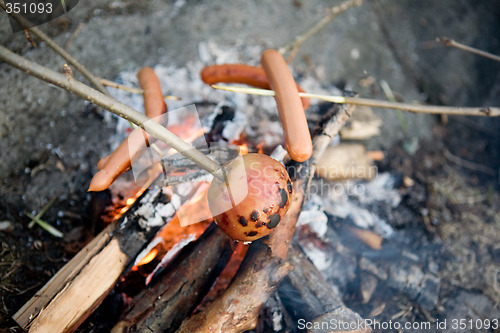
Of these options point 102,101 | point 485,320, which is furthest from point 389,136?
point 102,101

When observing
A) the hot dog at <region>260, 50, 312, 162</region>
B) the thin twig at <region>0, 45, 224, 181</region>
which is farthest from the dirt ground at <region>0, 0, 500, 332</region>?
the thin twig at <region>0, 45, 224, 181</region>

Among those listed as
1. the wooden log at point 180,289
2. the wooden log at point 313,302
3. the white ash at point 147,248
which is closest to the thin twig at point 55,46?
the white ash at point 147,248

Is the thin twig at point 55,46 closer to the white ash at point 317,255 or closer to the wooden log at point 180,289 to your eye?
the wooden log at point 180,289

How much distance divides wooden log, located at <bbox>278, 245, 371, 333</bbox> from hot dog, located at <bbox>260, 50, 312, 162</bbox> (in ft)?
2.57

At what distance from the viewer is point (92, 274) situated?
6.49ft

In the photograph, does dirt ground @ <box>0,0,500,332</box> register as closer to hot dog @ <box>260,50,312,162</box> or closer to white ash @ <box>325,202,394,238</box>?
white ash @ <box>325,202,394,238</box>

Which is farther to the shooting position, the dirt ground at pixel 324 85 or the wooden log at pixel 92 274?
the dirt ground at pixel 324 85

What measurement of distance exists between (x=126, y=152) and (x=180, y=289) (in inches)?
38.4

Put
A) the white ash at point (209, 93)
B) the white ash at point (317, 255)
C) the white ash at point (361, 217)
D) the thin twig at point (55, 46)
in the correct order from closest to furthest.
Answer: the thin twig at point (55, 46), the white ash at point (317, 255), the white ash at point (361, 217), the white ash at point (209, 93)

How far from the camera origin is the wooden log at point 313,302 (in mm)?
1903

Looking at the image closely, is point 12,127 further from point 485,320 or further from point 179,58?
point 485,320

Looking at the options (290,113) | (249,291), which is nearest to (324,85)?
(290,113)

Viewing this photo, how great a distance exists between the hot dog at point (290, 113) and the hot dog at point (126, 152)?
32.1 inches

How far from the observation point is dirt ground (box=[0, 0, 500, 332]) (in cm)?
253
